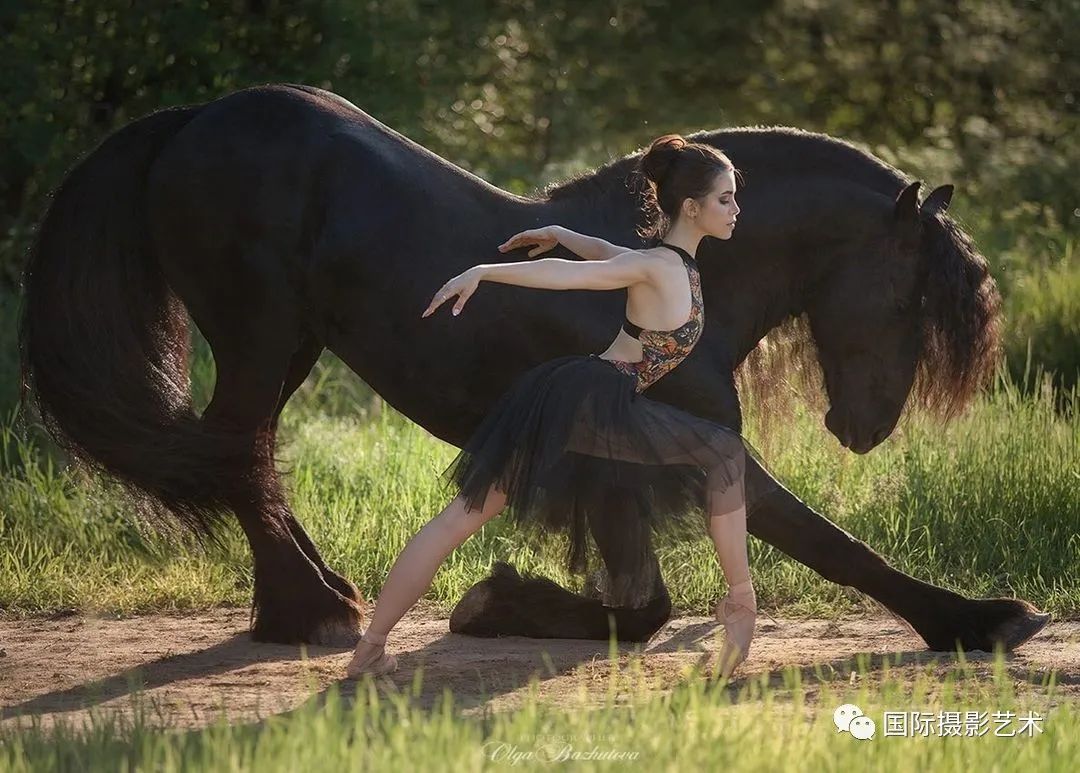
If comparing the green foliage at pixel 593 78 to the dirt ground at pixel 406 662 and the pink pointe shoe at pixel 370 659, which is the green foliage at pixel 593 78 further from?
the pink pointe shoe at pixel 370 659

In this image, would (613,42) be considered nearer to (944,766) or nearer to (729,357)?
(729,357)

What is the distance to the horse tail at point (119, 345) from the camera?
16.4 feet

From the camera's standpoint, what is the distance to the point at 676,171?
4398 mm

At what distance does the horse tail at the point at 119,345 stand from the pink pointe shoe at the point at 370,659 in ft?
2.75

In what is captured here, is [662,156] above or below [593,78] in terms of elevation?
below

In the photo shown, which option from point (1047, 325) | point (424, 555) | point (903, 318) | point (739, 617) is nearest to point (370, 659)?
point (424, 555)

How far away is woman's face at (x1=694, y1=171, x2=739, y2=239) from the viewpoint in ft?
14.3

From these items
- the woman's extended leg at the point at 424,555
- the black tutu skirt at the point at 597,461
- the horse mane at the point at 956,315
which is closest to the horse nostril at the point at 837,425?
the horse mane at the point at 956,315

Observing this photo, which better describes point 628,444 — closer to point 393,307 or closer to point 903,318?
point 393,307

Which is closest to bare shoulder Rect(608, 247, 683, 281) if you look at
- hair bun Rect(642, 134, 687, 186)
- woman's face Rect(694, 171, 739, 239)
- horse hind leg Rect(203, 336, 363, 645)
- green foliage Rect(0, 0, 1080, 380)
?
woman's face Rect(694, 171, 739, 239)

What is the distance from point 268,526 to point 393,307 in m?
0.80

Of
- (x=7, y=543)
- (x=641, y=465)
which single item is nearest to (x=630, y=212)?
(x=641, y=465)

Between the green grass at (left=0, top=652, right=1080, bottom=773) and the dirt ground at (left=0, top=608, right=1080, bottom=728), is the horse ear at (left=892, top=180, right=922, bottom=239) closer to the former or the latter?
the dirt ground at (left=0, top=608, right=1080, bottom=728)

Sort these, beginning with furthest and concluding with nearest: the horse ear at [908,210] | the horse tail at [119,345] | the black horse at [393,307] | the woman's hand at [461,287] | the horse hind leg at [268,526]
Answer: the horse hind leg at [268,526] < the horse tail at [119,345] < the black horse at [393,307] < the horse ear at [908,210] < the woman's hand at [461,287]
